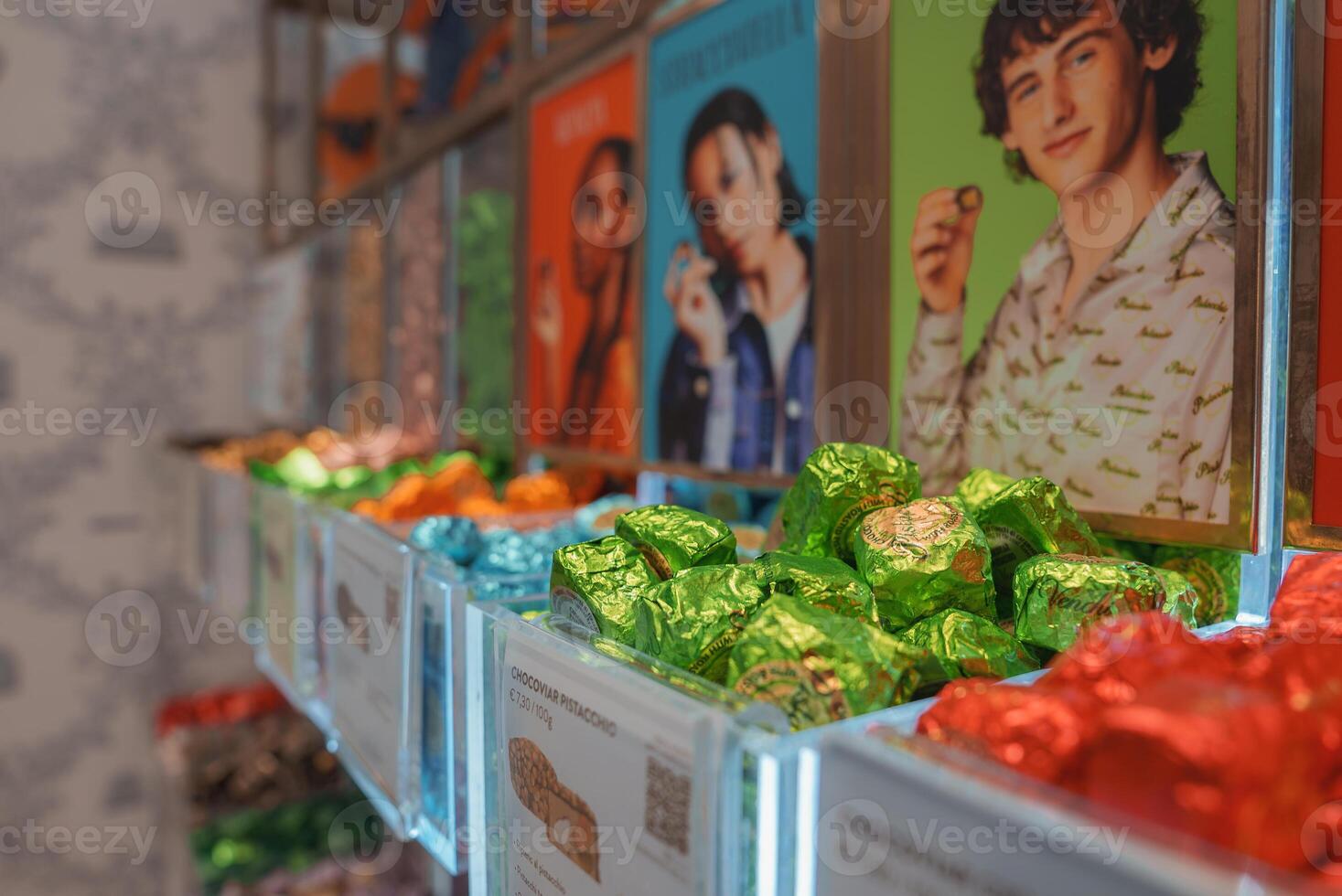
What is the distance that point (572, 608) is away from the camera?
69 cm

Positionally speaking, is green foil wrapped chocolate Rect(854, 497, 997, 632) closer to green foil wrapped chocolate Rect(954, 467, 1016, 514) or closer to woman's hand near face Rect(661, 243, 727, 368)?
green foil wrapped chocolate Rect(954, 467, 1016, 514)

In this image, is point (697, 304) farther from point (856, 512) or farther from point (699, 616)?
point (699, 616)

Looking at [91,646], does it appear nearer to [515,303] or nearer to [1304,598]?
[515,303]

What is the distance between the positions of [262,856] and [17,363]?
1.91m

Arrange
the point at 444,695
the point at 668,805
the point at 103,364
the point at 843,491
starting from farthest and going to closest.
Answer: the point at 103,364 → the point at 444,695 → the point at 843,491 → the point at 668,805

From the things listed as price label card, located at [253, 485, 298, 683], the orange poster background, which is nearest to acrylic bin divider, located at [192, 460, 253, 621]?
price label card, located at [253, 485, 298, 683]

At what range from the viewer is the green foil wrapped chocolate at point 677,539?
27.4 inches

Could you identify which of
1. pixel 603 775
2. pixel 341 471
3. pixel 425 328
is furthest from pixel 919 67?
pixel 425 328

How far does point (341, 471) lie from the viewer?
1763 mm

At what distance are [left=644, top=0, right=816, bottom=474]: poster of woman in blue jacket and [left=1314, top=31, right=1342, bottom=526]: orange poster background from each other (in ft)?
1.72

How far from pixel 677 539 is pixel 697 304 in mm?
663

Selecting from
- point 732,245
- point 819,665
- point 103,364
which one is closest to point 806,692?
point 819,665

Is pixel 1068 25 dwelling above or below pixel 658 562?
above

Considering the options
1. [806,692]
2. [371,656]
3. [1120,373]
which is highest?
[1120,373]
